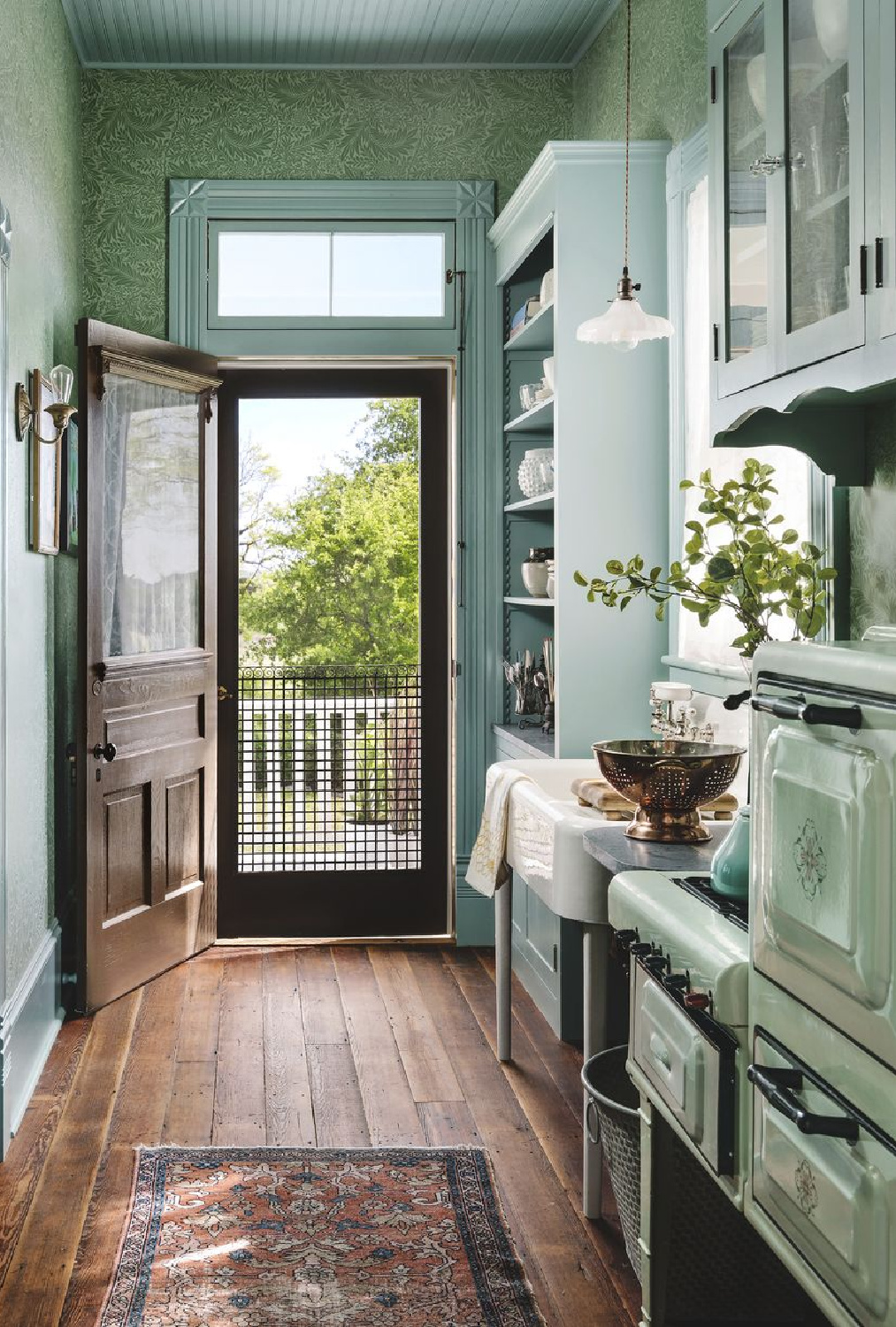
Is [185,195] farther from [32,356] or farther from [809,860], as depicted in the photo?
[809,860]

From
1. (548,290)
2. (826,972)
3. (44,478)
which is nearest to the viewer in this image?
(826,972)

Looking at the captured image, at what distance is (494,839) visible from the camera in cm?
349

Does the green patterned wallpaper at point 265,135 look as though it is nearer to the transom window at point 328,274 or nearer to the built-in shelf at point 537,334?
the transom window at point 328,274

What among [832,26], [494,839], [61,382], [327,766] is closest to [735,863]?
[832,26]

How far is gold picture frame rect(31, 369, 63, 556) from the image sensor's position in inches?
144

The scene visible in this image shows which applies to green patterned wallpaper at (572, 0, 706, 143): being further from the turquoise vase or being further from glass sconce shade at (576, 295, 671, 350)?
the turquoise vase

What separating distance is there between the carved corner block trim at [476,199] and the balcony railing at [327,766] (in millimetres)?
1779

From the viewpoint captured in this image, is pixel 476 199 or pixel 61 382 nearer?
pixel 61 382

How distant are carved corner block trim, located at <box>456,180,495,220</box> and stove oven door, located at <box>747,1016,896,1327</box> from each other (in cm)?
400

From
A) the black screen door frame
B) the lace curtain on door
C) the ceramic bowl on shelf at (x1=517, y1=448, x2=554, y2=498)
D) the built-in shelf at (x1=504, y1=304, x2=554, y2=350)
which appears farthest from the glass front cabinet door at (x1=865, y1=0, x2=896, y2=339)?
the black screen door frame

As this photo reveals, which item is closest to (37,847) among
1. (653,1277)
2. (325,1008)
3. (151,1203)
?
(325,1008)

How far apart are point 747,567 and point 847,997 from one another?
1093mm

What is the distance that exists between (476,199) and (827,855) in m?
4.07

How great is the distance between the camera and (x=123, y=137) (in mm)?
4785
